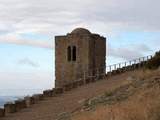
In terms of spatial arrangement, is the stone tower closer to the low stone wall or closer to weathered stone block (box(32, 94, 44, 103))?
the low stone wall

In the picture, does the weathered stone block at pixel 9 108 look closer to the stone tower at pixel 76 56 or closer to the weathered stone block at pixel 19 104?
the weathered stone block at pixel 19 104

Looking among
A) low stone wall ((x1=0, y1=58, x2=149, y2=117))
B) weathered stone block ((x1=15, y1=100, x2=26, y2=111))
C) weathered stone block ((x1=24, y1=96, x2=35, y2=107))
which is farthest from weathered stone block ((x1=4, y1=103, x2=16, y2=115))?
weathered stone block ((x1=24, y1=96, x2=35, y2=107))

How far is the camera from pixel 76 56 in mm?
59156

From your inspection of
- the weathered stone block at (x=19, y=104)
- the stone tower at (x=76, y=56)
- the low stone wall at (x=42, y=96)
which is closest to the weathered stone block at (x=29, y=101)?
A: the low stone wall at (x=42, y=96)

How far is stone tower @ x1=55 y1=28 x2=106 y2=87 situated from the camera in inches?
2314

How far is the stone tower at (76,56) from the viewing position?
193ft

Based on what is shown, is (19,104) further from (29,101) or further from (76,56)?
(76,56)

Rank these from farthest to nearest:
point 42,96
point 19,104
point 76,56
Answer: point 76,56, point 42,96, point 19,104

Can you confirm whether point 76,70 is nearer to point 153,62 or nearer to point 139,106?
point 153,62

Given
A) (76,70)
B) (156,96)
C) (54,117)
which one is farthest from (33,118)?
(76,70)

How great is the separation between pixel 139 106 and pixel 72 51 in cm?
4398

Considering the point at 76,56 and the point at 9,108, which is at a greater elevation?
the point at 76,56

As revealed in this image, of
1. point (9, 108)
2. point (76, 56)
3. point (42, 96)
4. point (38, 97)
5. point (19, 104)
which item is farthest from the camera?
point (76, 56)

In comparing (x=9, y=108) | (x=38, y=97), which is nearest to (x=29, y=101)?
(x=38, y=97)
